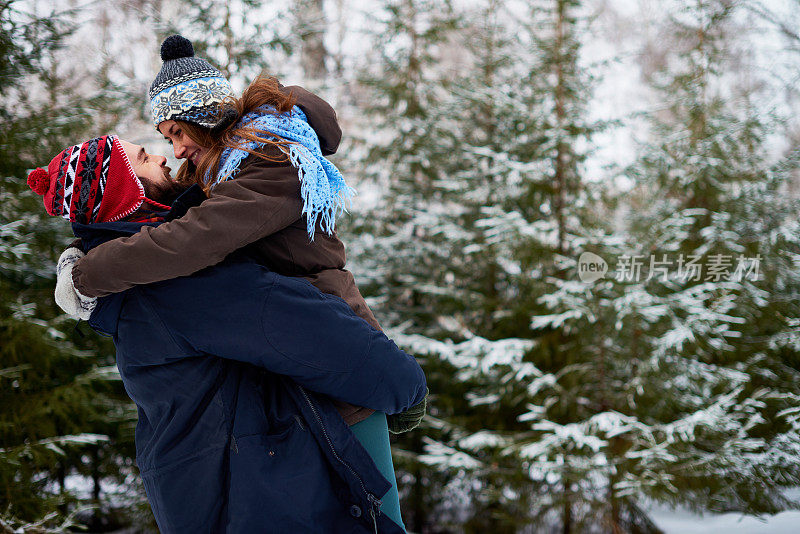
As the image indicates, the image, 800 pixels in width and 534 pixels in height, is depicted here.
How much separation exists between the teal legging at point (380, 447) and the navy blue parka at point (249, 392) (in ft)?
0.20

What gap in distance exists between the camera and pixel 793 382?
502cm

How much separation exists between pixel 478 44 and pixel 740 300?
3.50 metres

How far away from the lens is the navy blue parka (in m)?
1.35

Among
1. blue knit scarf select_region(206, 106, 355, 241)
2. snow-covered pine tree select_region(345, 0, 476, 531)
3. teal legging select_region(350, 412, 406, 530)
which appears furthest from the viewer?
snow-covered pine tree select_region(345, 0, 476, 531)

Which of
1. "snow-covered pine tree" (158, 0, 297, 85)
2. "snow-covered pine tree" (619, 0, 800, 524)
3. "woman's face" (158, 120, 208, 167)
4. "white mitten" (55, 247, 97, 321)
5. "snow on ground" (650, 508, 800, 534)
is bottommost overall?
"snow on ground" (650, 508, 800, 534)

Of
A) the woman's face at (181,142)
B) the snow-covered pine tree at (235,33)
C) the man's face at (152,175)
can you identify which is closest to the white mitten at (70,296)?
the man's face at (152,175)

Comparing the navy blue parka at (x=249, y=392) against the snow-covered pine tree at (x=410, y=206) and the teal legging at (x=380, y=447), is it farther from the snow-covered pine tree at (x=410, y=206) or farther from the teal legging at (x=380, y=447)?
the snow-covered pine tree at (x=410, y=206)

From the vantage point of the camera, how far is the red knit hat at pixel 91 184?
1.45 m

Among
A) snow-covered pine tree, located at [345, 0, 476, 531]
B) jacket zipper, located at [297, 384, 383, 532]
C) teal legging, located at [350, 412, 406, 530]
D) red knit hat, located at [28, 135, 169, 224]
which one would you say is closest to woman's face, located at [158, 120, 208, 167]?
Answer: red knit hat, located at [28, 135, 169, 224]

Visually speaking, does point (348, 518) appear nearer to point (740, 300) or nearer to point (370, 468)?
point (370, 468)

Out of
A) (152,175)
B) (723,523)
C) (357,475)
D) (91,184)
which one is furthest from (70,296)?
(723,523)

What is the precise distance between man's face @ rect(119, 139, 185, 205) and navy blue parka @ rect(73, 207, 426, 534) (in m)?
0.20

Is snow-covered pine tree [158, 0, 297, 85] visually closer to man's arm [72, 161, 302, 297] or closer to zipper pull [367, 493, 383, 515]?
man's arm [72, 161, 302, 297]

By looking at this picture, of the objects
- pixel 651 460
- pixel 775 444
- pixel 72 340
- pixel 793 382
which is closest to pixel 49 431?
pixel 72 340
